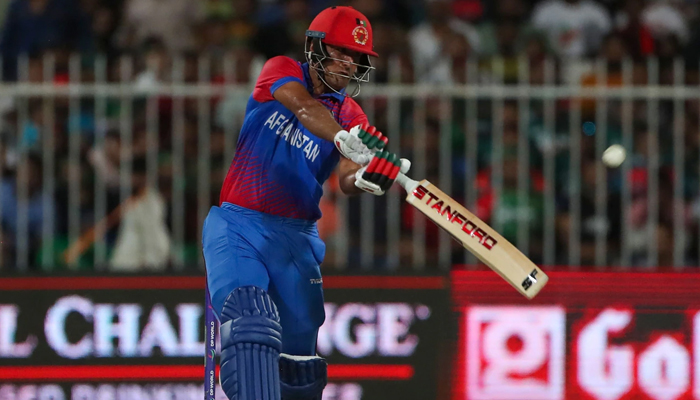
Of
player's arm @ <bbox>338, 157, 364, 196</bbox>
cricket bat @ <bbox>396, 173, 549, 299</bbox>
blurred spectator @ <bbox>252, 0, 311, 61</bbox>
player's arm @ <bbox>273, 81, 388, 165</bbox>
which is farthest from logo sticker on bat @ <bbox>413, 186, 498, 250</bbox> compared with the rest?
blurred spectator @ <bbox>252, 0, 311, 61</bbox>

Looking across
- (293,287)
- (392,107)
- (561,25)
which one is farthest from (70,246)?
(561,25)

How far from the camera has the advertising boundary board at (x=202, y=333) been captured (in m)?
8.22

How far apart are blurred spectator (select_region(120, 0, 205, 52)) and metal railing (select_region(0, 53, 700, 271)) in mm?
1932

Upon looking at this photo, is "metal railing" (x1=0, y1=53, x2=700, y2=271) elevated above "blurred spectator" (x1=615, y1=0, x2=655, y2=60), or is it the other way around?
"blurred spectator" (x1=615, y1=0, x2=655, y2=60)

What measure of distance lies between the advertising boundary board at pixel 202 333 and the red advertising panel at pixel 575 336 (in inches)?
8.7

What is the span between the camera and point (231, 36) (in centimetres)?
1059

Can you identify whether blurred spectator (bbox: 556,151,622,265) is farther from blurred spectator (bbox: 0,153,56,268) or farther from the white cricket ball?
blurred spectator (bbox: 0,153,56,268)

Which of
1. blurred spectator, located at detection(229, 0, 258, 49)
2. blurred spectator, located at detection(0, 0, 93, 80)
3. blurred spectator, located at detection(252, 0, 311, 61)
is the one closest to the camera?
blurred spectator, located at detection(252, 0, 311, 61)

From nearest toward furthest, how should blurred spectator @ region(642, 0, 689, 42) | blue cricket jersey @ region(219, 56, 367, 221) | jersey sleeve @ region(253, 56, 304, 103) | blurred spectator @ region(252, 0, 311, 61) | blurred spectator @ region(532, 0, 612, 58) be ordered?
jersey sleeve @ region(253, 56, 304, 103), blue cricket jersey @ region(219, 56, 367, 221), blurred spectator @ region(252, 0, 311, 61), blurred spectator @ region(532, 0, 612, 58), blurred spectator @ region(642, 0, 689, 42)

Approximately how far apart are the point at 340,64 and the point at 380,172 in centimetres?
85

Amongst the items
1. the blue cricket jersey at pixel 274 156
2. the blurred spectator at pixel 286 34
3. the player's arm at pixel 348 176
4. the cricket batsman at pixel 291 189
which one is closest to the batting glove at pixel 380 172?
the cricket batsman at pixel 291 189

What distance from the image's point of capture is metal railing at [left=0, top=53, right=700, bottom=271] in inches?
342

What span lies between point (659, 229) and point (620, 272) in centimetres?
71

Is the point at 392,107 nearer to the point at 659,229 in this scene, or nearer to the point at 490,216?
the point at 490,216
